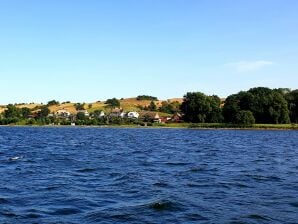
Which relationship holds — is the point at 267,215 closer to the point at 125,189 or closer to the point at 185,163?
the point at 125,189

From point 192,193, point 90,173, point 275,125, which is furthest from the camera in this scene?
point 275,125

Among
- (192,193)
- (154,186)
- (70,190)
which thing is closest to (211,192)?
(192,193)

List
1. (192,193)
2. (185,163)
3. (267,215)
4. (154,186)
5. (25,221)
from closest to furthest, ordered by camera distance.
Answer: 1. (25,221)
2. (267,215)
3. (192,193)
4. (154,186)
5. (185,163)

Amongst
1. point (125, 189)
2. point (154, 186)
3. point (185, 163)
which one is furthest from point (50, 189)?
point (185, 163)

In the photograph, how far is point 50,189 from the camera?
2941cm

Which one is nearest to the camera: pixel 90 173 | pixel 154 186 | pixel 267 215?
pixel 267 215

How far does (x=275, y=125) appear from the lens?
199125 millimetres

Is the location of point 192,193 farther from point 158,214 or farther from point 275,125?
point 275,125

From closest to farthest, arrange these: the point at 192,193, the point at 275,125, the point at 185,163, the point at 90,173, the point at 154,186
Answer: the point at 192,193 → the point at 154,186 → the point at 90,173 → the point at 185,163 → the point at 275,125

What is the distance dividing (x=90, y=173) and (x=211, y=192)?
12745 mm

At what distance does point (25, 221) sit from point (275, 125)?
187874mm

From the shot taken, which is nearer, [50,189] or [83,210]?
[83,210]

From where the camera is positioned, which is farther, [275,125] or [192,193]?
[275,125]

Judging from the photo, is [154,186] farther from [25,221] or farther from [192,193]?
[25,221]
